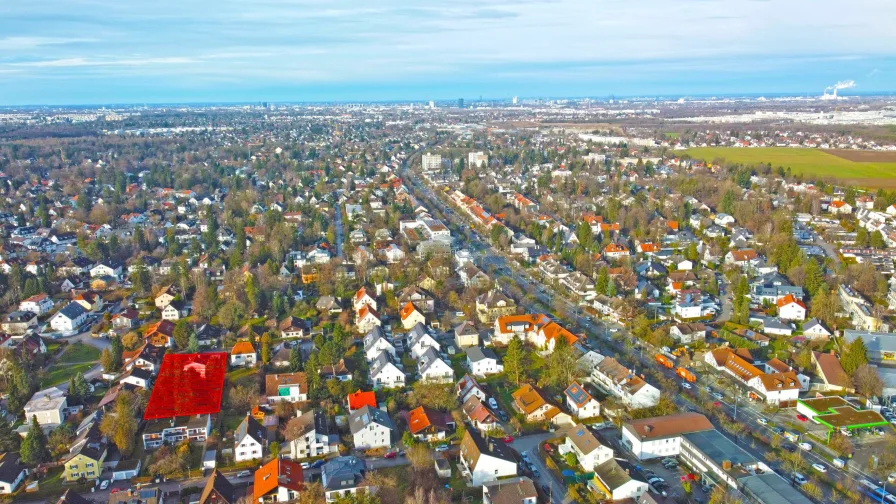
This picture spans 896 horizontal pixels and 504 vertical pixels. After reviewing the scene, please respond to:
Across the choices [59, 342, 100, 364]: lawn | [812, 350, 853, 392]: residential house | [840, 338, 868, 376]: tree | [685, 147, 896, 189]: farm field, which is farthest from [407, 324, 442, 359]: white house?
[685, 147, 896, 189]: farm field

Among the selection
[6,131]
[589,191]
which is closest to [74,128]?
[6,131]

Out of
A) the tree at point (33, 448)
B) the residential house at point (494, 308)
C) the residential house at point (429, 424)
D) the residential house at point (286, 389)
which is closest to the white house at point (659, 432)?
the residential house at point (429, 424)

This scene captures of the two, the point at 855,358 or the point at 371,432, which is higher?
the point at 855,358

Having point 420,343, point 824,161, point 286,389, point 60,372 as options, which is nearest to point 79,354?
point 60,372

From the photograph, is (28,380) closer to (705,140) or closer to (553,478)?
(553,478)

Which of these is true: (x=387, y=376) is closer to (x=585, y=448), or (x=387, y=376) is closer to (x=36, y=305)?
(x=585, y=448)
